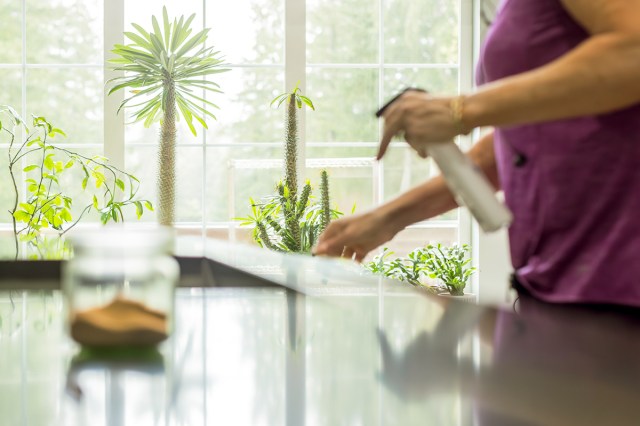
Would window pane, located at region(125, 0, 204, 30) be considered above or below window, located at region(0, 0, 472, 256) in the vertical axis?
above

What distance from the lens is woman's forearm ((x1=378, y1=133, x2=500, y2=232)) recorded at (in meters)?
1.44

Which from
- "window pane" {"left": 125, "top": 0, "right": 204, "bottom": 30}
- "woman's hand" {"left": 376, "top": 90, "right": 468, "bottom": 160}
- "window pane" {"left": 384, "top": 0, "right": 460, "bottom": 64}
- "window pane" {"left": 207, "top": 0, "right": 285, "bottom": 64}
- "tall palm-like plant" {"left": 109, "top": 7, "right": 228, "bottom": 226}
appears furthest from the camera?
"window pane" {"left": 384, "top": 0, "right": 460, "bottom": 64}

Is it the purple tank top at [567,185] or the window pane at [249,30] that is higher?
the window pane at [249,30]

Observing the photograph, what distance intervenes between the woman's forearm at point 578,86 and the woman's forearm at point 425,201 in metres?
0.40

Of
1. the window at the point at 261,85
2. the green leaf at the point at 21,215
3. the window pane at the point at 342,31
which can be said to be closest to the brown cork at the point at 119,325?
the green leaf at the point at 21,215

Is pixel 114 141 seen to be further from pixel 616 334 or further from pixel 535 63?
pixel 616 334

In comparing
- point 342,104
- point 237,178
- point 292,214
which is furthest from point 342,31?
point 292,214

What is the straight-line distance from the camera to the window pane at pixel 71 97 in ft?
18.4

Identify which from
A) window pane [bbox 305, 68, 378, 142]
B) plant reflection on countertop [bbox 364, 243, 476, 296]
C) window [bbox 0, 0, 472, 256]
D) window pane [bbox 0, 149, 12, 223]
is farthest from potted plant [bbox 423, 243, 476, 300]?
window pane [bbox 0, 149, 12, 223]

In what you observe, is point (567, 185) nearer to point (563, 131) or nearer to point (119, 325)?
point (563, 131)

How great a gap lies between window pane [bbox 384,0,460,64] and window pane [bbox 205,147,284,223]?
3.58 feet

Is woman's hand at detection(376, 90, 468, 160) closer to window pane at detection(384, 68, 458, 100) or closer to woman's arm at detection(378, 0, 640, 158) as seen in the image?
woman's arm at detection(378, 0, 640, 158)

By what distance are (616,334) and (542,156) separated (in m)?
0.39

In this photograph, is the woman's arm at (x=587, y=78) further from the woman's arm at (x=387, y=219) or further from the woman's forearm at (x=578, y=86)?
the woman's arm at (x=387, y=219)
